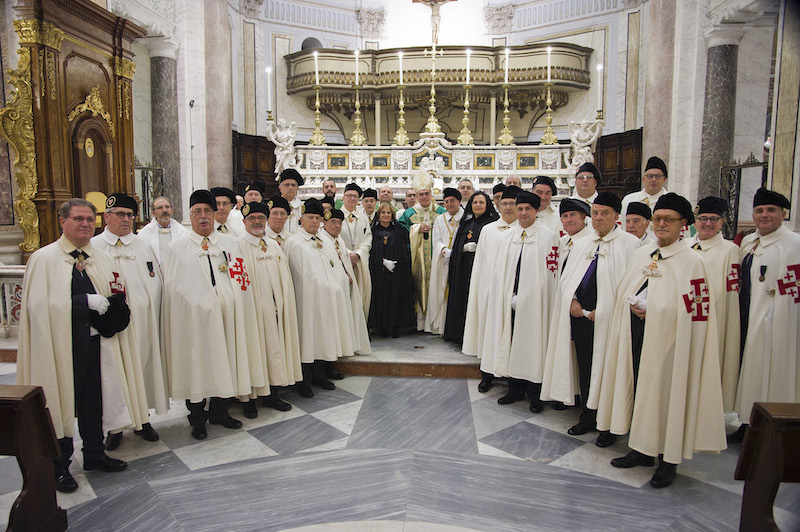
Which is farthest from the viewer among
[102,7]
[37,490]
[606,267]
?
[102,7]

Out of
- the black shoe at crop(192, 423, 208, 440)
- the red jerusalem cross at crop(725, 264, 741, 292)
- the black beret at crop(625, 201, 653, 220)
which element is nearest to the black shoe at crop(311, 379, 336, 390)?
the black shoe at crop(192, 423, 208, 440)

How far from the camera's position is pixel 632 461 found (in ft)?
12.0

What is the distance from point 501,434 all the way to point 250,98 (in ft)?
44.6

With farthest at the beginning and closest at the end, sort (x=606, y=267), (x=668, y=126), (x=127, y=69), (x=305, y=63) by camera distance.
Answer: (x=305, y=63)
(x=668, y=126)
(x=127, y=69)
(x=606, y=267)

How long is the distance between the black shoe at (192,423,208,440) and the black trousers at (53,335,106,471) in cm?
70

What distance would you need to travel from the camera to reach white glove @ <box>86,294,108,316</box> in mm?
3369

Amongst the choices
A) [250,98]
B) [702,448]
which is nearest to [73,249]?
[702,448]

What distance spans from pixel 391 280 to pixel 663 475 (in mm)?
3948

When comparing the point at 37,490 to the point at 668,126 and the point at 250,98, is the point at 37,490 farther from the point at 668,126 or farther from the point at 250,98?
the point at 250,98

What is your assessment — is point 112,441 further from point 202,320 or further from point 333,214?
point 333,214

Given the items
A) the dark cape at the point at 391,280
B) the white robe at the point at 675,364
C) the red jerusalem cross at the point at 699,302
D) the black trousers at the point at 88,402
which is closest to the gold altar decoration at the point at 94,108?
the dark cape at the point at 391,280

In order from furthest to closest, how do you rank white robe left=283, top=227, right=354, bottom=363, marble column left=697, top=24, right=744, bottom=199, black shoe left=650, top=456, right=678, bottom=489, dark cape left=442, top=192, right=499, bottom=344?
marble column left=697, top=24, right=744, bottom=199, dark cape left=442, top=192, right=499, bottom=344, white robe left=283, top=227, right=354, bottom=363, black shoe left=650, top=456, right=678, bottom=489

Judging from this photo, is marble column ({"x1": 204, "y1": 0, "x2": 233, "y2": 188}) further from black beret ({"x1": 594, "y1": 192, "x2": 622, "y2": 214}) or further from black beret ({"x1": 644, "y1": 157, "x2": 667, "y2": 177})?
black beret ({"x1": 594, "y1": 192, "x2": 622, "y2": 214})

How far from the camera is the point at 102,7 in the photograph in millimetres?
7457
